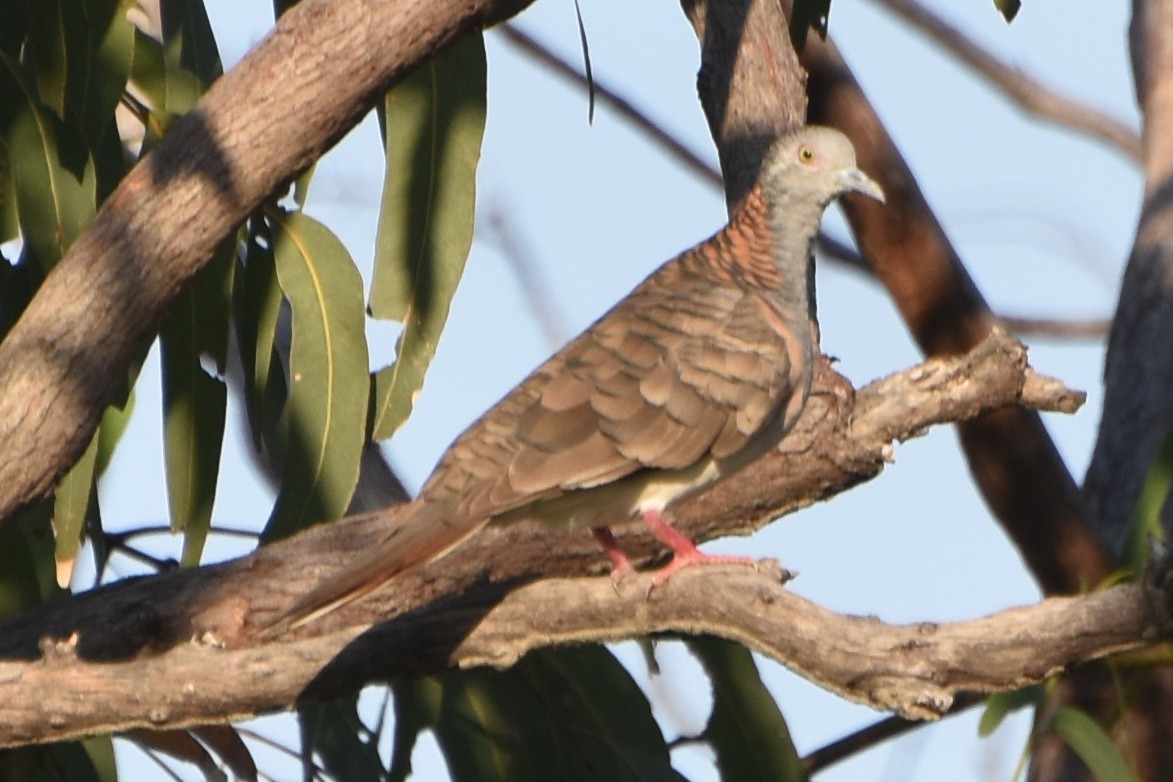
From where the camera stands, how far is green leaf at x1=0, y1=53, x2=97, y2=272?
3.65m

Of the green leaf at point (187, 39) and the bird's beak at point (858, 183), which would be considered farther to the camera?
the green leaf at point (187, 39)

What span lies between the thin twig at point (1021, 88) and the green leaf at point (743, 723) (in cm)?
359

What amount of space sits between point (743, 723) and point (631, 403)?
1.08m

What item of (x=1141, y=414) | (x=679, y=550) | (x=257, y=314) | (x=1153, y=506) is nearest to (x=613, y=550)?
(x=679, y=550)

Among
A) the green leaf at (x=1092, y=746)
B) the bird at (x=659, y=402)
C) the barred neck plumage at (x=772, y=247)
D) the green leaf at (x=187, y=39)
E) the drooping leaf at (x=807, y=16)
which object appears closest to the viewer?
the bird at (x=659, y=402)

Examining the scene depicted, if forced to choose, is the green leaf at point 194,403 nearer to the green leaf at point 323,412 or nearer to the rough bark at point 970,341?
the green leaf at point 323,412

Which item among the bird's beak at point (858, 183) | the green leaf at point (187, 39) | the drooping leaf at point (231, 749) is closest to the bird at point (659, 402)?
the bird's beak at point (858, 183)

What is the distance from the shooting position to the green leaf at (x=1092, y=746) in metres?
3.40

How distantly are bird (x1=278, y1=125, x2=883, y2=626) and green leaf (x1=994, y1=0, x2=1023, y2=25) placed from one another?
526mm

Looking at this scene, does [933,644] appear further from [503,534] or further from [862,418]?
[503,534]

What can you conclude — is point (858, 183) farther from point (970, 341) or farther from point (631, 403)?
point (970, 341)

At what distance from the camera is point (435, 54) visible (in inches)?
120

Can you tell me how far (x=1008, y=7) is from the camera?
A: 152 inches

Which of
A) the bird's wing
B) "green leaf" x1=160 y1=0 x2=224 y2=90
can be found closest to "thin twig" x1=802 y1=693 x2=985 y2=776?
the bird's wing
